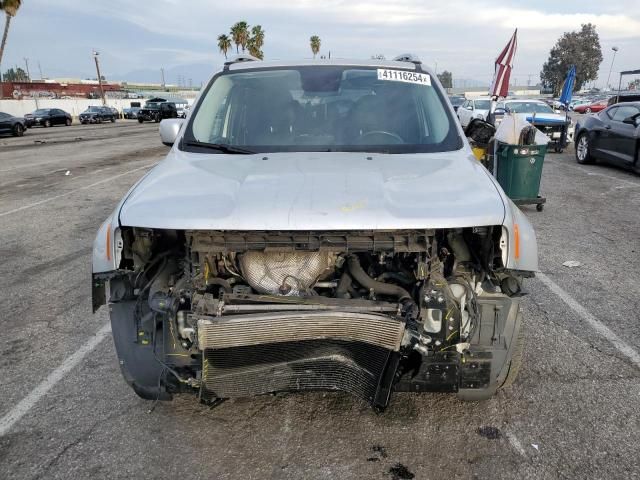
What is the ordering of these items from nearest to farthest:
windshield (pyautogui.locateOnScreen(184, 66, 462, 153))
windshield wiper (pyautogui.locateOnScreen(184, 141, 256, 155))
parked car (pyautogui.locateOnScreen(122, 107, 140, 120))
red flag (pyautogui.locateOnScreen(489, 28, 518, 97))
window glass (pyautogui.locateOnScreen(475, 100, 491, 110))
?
windshield wiper (pyautogui.locateOnScreen(184, 141, 256, 155)) < windshield (pyautogui.locateOnScreen(184, 66, 462, 153)) < red flag (pyautogui.locateOnScreen(489, 28, 518, 97)) < window glass (pyautogui.locateOnScreen(475, 100, 491, 110)) < parked car (pyautogui.locateOnScreen(122, 107, 140, 120))

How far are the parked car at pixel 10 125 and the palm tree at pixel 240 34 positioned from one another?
41756 mm

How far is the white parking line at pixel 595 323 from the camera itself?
13.1ft

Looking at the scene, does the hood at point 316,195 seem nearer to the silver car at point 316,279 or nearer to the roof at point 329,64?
the silver car at point 316,279

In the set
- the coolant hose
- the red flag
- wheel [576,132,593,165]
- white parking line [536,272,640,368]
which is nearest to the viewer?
the coolant hose

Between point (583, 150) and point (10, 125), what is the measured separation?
27688 millimetres

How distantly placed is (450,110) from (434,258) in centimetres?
164

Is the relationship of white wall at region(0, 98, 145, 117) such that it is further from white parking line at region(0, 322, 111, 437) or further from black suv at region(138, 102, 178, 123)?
white parking line at region(0, 322, 111, 437)

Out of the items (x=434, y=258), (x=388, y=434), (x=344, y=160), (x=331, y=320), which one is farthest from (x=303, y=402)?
(x=344, y=160)

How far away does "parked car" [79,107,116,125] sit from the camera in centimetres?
Answer: 4338

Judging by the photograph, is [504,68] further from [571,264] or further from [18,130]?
[18,130]

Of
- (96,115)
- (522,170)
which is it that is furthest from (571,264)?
(96,115)

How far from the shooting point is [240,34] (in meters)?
67.0

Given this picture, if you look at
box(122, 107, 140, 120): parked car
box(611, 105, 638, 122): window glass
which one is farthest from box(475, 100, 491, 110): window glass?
box(122, 107, 140, 120): parked car

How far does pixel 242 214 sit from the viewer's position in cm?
257
